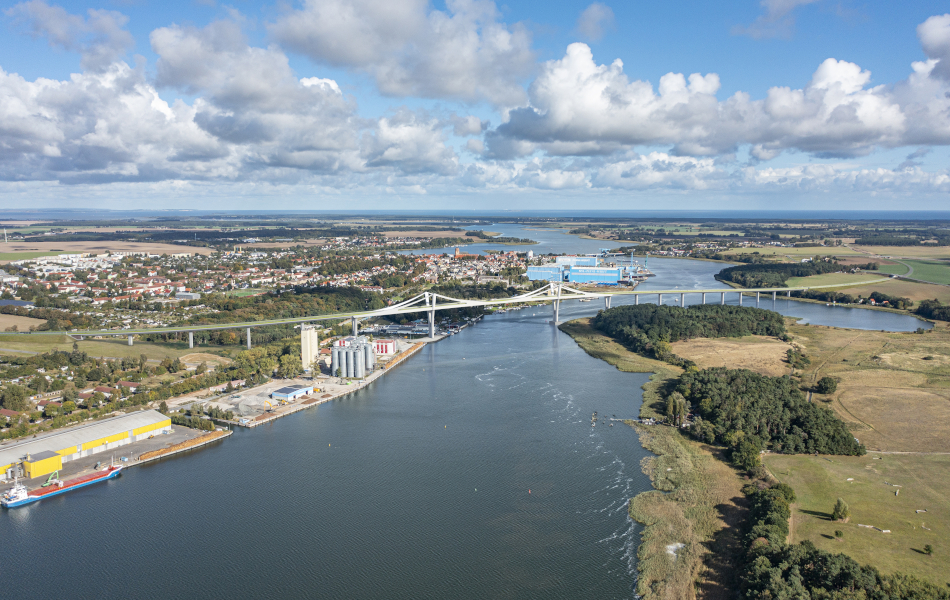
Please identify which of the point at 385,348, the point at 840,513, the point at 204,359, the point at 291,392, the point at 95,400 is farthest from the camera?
the point at 385,348

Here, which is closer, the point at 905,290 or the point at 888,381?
the point at 888,381

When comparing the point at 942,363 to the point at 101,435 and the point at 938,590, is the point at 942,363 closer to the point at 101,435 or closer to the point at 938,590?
the point at 938,590

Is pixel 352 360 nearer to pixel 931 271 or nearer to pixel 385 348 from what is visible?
pixel 385 348

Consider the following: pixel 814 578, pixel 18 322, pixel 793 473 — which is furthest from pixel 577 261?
pixel 814 578

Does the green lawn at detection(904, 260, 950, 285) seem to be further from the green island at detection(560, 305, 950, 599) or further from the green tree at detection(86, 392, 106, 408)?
the green tree at detection(86, 392, 106, 408)

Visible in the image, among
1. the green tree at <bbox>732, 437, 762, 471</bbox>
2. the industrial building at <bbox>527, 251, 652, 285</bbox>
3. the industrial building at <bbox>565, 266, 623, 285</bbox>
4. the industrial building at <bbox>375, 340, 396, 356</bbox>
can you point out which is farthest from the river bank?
the industrial building at <bbox>527, 251, 652, 285</bbox>

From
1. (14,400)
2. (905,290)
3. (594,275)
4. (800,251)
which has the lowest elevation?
(14,400)

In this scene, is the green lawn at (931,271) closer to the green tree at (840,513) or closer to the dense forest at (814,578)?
the green tree at (840,513)
